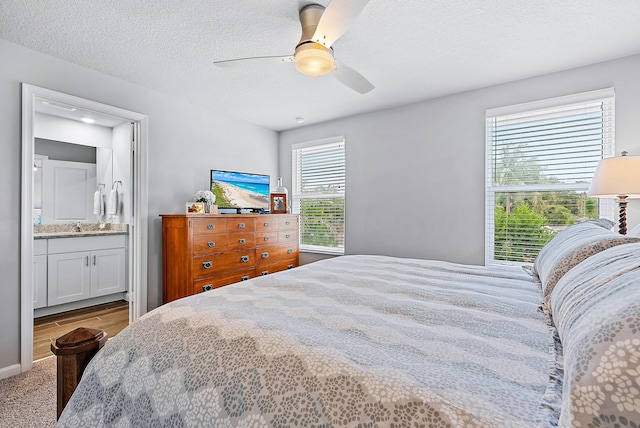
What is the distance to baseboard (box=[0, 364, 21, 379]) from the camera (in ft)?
7.33

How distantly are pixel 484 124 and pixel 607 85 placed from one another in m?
0.94

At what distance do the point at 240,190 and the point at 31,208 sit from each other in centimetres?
208

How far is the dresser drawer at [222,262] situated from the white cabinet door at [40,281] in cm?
204

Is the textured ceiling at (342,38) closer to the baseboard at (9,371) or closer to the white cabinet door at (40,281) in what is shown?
the white cabinet door at (40,281)

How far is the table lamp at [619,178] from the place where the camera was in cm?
202

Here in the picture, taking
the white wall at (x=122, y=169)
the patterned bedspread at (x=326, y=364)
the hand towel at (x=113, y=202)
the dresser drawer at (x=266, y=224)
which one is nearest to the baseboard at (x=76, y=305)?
the white wall at (x=122, y=169)

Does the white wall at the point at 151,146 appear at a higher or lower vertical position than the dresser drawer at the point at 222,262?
higher

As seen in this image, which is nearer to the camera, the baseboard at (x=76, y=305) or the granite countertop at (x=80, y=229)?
the baseboard at (x=76, y=305)

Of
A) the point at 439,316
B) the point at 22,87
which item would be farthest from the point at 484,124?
the point at 22,87

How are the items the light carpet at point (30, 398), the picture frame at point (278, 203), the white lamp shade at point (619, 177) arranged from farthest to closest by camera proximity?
the picture frame at point (278, 203), the white lamp shade at point (619, 177), the light carpet at point (30, 398)

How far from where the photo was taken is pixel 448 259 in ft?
10.8

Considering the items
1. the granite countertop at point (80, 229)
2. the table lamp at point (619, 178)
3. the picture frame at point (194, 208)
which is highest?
the table lamp at point (619, 178)

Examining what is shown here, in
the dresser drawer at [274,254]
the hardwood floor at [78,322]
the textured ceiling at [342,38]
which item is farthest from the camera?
the dresser drawer at [274,254]

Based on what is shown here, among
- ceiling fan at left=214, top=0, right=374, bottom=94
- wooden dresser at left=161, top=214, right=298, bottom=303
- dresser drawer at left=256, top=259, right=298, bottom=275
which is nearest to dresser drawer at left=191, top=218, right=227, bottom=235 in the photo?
wooden dresser at left=161, top=214, right=298, bottom=303
